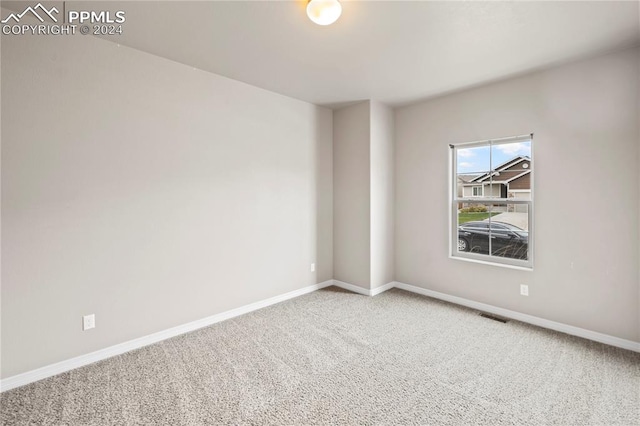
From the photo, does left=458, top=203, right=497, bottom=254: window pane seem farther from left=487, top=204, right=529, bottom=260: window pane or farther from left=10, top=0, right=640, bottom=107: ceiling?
left=10, top=0, right=640, bottom=107: ceiling

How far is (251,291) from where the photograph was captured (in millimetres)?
3535

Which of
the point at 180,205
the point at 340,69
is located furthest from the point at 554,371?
the point at 180,205

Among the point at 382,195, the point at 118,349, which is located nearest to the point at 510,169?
the point at 382,195

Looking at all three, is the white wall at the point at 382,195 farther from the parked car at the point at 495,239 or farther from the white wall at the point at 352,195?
the parked car at the point at 495,239

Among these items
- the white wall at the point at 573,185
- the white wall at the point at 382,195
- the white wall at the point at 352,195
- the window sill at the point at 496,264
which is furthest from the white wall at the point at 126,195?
the white wall at the point at 573,185

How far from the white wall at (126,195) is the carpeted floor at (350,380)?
0.42 metres

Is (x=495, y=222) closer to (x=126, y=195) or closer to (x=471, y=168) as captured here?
(x=471, y=168)

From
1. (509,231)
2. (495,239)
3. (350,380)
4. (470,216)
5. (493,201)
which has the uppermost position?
(493,201)

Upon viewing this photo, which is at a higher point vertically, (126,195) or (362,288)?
(126,195)

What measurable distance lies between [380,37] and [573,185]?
2.34 meters

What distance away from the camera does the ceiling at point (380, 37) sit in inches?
82.1

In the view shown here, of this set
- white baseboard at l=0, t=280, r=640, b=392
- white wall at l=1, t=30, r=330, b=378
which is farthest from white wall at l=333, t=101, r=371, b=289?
white wall at l=1, t=30, r=330, b=378

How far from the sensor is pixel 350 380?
220cm

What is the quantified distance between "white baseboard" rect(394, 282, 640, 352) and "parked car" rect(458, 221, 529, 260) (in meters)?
0.63
